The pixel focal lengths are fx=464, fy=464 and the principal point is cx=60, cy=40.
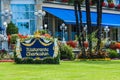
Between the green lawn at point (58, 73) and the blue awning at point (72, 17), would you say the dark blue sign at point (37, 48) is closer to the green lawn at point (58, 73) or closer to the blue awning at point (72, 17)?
the green lawn at point (58, 73)

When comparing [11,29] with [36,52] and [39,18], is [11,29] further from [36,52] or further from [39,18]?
[36,52]

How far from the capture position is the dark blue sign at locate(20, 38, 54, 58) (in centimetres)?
2839

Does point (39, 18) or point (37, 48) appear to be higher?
point (39, 18)

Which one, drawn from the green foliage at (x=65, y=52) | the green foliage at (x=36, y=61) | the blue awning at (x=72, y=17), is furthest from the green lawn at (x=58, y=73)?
the blue awning at (x=72, y=17)

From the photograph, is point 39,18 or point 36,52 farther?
point 39,18

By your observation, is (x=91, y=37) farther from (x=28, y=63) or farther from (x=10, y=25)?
(x=10, y=25)

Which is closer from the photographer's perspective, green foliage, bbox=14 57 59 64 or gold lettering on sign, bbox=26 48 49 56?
green foliage, bbox=14 57 59 64

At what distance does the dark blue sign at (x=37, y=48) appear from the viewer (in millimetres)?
28391

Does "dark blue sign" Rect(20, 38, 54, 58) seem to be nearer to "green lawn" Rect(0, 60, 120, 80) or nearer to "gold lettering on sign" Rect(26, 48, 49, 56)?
"gold lettering on sign" Rect(26, 48, 49, 56)

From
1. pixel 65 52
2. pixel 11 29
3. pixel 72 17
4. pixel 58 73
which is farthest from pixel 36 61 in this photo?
pixel 72 17

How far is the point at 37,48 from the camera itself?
28.6 metres

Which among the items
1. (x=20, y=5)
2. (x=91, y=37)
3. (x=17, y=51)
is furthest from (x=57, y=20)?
(x=17, y=51)

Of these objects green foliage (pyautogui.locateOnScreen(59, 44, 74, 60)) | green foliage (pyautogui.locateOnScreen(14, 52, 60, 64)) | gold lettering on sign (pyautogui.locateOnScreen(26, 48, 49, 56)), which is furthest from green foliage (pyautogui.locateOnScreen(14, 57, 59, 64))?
green foliage (pyautogui.locateOnScreen(59, 44, 74, 60))

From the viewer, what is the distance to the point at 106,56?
36.9 metres
